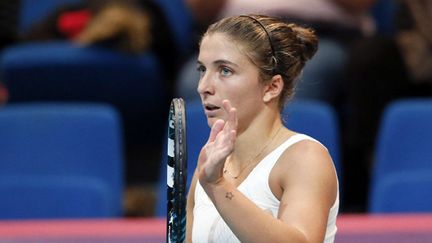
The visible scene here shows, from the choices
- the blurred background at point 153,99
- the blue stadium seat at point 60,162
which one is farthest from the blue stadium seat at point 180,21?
the blue stadium seat at point 60,162

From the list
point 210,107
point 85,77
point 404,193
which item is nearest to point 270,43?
point 210,107

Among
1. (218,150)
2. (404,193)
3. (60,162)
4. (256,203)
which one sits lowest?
(404,193)

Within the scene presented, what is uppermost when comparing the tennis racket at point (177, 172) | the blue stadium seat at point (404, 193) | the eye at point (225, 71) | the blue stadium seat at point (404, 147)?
the eye at point (225, 71)

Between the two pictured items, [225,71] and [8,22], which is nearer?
[225,71]

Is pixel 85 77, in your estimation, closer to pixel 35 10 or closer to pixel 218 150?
pixel 35 10

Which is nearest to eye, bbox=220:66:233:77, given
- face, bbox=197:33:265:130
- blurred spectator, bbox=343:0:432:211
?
face, bbox=197:33:265:130

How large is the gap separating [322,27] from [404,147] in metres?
0.95

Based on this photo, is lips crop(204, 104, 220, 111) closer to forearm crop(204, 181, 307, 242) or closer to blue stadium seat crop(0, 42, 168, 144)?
forearm crop(204, 181, 307, 242)

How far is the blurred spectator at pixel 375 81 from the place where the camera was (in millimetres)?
4852

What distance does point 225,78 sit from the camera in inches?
97.6

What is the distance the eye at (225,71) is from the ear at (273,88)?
104 millimetres

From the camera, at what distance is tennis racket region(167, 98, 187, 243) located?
2211mm

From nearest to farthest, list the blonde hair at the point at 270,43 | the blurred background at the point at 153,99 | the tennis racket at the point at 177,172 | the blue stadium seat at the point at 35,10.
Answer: the tennis racket at the point at 177,172
the blonde hair at the point at 270,43
the blurred background at the point at 153,99
the blue stadium seat at the point at 35,10

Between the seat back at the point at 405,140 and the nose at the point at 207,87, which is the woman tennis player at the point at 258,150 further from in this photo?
the seat back at the point at 405,140
